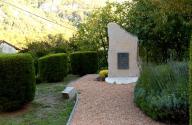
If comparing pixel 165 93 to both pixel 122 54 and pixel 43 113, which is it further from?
pixel 122 54

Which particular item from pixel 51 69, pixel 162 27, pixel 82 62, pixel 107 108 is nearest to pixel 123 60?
pixel 162 27

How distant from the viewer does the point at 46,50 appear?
95.4ft

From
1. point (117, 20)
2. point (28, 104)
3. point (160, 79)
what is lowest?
point (28, 104)

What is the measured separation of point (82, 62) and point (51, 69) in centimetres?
401

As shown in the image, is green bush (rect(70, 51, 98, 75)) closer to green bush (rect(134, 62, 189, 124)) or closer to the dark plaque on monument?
the dark plaque on monument

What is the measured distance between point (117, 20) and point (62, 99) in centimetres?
1500

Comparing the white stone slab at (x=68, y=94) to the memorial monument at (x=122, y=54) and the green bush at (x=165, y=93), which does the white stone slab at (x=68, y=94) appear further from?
the memorial monument at (x=122, y=54)

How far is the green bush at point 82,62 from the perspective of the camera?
79.2 feet

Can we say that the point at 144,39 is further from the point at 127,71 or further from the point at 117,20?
the point at 117,20

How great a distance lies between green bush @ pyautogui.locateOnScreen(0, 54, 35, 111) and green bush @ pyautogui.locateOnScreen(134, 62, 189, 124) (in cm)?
304

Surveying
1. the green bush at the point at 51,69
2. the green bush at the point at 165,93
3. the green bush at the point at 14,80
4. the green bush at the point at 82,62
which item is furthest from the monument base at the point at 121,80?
the green bush at the point at 14,80

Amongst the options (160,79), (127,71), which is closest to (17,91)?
(160,79)

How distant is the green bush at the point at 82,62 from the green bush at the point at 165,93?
1185 cm

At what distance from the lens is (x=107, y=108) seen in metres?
12.5
